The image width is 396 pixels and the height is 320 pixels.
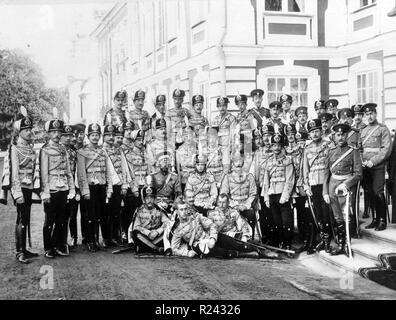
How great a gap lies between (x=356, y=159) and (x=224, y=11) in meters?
2.45

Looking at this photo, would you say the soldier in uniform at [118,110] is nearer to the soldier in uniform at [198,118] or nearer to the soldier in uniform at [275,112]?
the soldier in uniform at [198,118]

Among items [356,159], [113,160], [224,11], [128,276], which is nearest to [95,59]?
[113,160]

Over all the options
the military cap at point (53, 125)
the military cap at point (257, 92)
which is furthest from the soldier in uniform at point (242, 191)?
the military cap at point (53, 125)

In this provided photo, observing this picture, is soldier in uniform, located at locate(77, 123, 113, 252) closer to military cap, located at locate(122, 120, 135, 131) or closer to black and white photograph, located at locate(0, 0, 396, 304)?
black and white photograph, located at locate(0, 0, 396, 304)

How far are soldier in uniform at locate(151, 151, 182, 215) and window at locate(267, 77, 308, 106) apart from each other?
170 centimetres

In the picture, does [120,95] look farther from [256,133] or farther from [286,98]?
[286,98]

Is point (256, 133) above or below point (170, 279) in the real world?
above

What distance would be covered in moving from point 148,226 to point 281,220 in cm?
134

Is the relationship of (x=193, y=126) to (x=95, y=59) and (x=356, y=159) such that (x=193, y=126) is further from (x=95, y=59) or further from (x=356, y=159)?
(x=356, y=159)

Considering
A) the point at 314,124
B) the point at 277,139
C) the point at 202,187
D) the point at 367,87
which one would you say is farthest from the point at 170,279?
the point at 367,87

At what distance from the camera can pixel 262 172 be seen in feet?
16.8

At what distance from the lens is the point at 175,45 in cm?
630

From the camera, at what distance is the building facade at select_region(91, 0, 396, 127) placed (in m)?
5.58

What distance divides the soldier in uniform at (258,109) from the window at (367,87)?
1.13m
